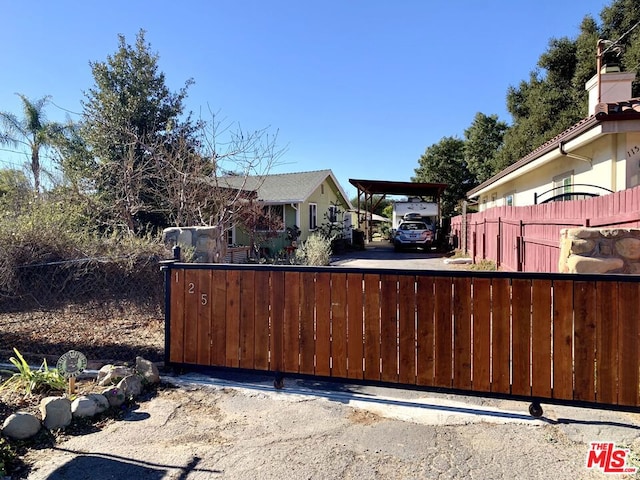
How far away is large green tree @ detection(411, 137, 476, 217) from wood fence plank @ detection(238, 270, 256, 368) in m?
32.1

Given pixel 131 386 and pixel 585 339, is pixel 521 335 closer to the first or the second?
pixel 585 339

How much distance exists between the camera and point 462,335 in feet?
11.1

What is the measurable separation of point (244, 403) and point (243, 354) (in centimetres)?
52

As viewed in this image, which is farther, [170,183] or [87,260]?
[170,183]

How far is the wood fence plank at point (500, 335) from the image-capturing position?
129 inches

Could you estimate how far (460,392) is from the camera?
336 cm

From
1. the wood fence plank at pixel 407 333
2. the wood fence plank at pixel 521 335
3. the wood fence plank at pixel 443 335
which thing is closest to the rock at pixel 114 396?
the wood fence plank at pixel 407 333

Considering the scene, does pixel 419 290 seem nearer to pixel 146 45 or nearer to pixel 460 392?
pixel 460 392

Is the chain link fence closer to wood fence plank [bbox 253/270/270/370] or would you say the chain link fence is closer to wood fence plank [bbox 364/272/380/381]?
wood fence plank [bbox 253/270/270/370]

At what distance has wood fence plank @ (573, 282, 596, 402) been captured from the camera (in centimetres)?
308

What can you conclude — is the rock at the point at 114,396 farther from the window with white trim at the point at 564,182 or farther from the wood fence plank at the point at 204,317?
the window with white trim at the point at 564,182

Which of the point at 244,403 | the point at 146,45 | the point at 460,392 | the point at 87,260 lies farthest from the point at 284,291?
the point at 146,45

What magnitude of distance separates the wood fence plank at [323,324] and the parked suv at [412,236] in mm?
17717

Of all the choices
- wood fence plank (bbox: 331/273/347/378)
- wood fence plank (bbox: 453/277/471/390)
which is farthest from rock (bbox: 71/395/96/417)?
wood fence plank (bbox: 453/277/471/390)
